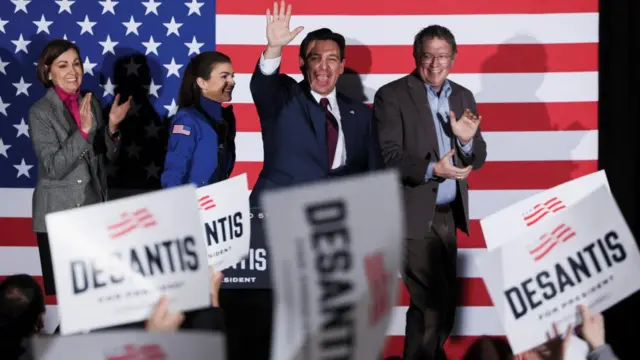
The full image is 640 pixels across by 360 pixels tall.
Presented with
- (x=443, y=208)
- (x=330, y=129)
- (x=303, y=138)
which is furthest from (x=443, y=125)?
(x=303, y=138)

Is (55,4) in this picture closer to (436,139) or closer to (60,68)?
(60,68)

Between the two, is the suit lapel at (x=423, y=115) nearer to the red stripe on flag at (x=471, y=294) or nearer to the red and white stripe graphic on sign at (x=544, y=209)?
the red stripe on flag at (x=471, y=294)

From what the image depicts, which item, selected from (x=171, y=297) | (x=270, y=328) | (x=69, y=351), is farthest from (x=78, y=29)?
(x=69, y=351)

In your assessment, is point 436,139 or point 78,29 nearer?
point 436,139

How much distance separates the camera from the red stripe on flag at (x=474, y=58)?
5766 mm

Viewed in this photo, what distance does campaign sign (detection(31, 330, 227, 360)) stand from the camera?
238 centimetres

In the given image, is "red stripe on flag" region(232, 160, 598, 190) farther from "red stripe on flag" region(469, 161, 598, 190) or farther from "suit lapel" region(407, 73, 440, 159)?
"suit lapel" region(407, 73, 440, 159)

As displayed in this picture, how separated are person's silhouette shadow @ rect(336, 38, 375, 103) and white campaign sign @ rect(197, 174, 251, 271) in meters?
1.51

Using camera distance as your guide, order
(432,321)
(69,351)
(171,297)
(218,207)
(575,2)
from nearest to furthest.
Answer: (69,351) → (171,297) → (218,207) → (432,321) → (575,2)

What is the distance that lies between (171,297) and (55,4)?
3.34 metres

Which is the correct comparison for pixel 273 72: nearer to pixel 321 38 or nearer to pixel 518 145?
pixel 321 38

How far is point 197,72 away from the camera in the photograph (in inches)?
209

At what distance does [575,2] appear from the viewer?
18.9 ft

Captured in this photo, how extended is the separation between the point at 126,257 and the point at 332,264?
29.3 inches
